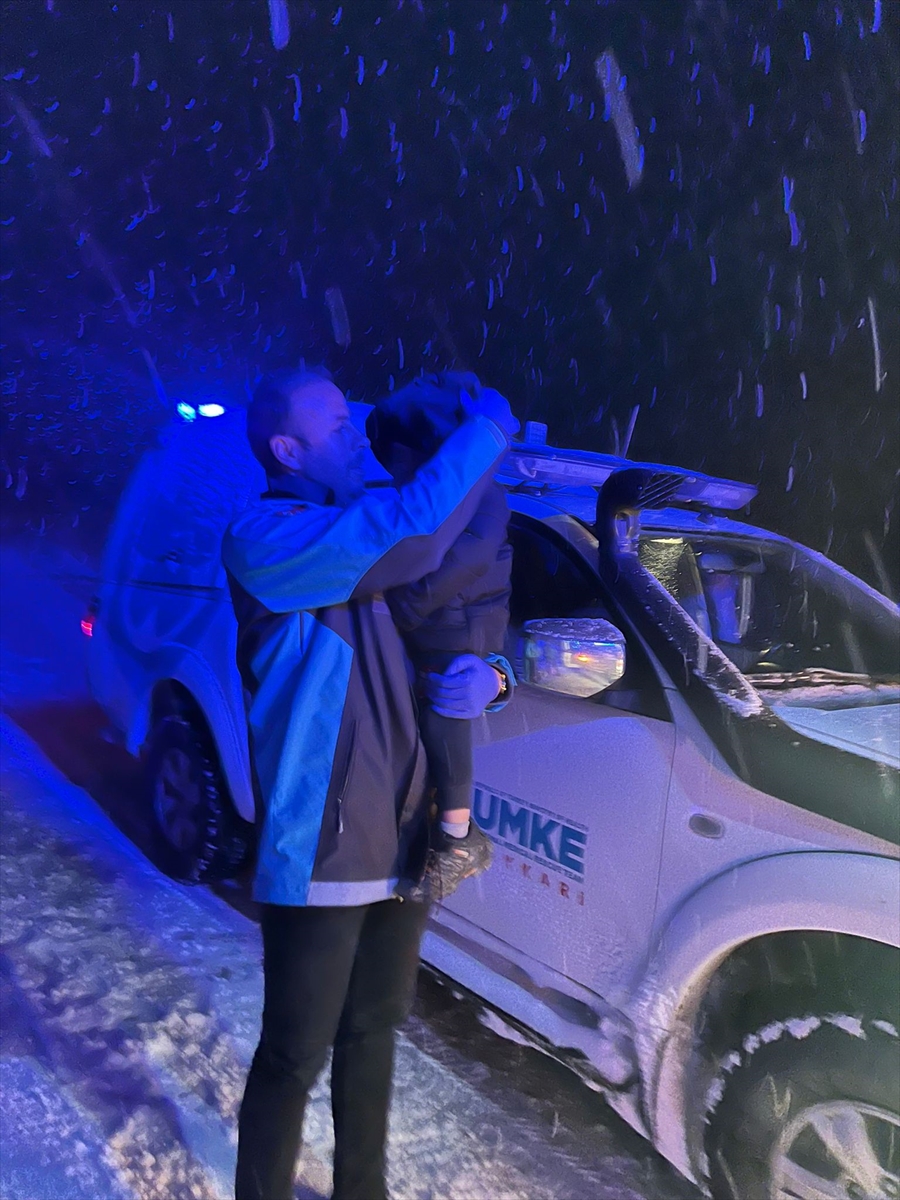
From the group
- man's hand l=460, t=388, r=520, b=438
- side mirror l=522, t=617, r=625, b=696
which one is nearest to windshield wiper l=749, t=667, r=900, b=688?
side mirror l=522, t=617, r=625, b=696

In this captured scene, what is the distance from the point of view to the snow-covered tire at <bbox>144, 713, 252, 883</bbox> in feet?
9.05

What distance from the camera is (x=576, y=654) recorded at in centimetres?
159

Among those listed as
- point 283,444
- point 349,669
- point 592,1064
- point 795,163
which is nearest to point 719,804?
point 592,1064

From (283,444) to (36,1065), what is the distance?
1733 millimetres

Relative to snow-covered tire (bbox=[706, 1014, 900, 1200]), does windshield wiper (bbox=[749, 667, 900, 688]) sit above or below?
above

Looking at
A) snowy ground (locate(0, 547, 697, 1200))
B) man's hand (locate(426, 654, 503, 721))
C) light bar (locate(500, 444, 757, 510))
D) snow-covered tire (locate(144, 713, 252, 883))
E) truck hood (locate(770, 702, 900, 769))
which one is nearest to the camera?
man's hand (locate(426, 654, 503, 721))

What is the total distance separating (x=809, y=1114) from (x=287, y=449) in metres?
1.55

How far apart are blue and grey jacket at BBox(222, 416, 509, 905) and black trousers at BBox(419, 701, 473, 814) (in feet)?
0.26

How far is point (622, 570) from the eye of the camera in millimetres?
1933

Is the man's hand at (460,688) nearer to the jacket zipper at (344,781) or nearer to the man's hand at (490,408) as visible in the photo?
the jacket zipper at (344,781)

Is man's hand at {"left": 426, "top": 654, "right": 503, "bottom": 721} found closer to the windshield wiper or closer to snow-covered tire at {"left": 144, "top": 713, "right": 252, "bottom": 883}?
the windshield wiper

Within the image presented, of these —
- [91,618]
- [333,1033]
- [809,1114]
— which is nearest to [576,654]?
[333,1033]

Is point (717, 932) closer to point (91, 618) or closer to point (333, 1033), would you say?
point (333, 1033)

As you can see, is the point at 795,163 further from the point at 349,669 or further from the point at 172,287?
the point at 172,287
